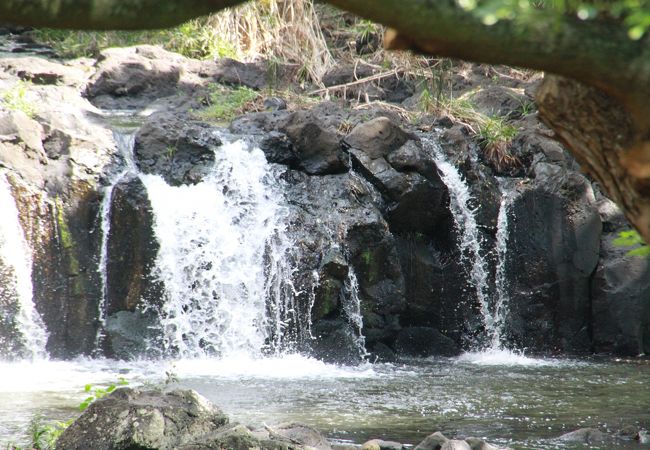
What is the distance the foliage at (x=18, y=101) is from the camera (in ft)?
37.7

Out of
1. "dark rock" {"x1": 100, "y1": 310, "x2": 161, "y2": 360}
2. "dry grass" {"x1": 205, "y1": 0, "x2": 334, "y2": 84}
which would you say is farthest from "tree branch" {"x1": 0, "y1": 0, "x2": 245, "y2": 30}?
"dry grass" {"x1": 205, "y1": 0, "x2": 334, "y2": 84}

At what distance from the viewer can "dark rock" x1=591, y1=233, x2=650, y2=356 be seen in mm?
12203

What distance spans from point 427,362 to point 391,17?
944 centimetres

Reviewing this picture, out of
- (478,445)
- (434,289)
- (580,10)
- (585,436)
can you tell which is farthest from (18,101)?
(580,10)

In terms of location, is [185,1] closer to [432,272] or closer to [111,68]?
[432,272]

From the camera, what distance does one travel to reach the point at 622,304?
12.2 metres

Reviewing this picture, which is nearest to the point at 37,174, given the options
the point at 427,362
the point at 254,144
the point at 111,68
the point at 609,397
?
the point at 254,144

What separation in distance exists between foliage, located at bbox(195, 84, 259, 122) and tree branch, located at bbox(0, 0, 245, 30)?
38.5 ft

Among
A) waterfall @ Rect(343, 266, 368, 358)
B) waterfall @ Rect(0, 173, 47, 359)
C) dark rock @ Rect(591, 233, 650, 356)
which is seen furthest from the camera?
dark rock @ Rect(591, 233, 650, 356)

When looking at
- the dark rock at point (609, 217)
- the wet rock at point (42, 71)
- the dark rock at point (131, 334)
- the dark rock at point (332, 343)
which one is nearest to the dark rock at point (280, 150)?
the dark rock at point (332, 343)

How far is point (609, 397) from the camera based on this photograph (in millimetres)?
9000

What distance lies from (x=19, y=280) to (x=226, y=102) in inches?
205

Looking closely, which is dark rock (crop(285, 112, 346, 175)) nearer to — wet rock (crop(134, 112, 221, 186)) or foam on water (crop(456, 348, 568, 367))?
wet rock (crop(134, 112, 221, 186))

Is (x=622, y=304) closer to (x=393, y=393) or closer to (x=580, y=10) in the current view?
(x=393, y=393)
